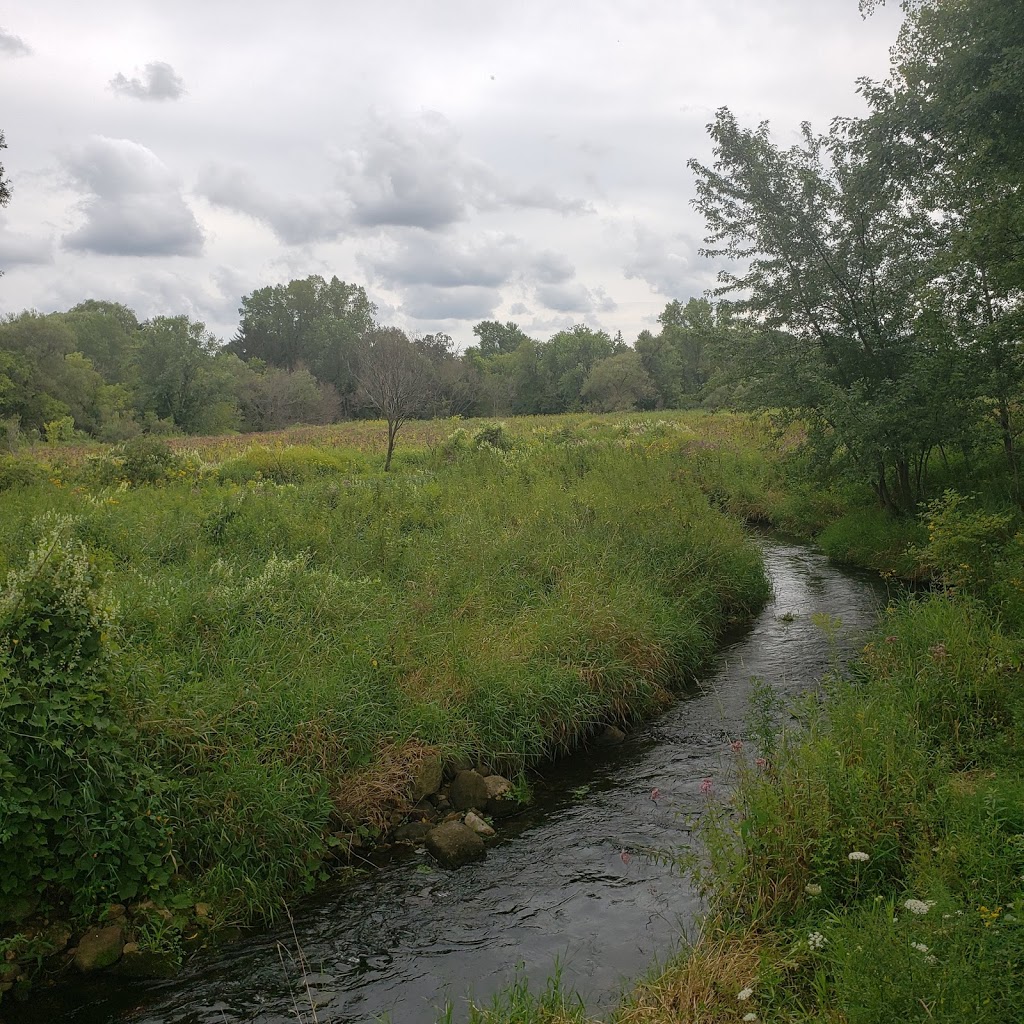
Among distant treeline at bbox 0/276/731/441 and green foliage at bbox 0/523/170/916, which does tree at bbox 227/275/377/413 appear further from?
green foliage at bbox 0/523/170/916

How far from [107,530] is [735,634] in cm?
925

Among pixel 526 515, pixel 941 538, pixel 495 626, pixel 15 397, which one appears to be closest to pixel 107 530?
pixel 495 626

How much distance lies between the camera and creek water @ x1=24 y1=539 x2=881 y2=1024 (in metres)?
4.62

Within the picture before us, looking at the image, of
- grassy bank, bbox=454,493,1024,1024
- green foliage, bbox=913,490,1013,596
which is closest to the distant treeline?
green foliage, bbox=913,490,1013,596

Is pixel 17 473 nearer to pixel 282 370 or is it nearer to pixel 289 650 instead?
pixel 289 650

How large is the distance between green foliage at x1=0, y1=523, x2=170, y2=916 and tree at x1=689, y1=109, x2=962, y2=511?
40.6 ft

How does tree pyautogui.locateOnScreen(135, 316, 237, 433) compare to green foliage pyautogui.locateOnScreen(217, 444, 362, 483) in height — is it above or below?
above

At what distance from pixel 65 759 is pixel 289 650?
2689 mm

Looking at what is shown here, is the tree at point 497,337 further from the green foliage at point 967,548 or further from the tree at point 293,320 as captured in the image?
the green foliage at point 967,548

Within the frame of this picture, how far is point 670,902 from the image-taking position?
17.9 feet

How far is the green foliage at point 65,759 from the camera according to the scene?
4.93 metres

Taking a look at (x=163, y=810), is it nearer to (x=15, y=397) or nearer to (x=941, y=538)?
(x=941, y=538)

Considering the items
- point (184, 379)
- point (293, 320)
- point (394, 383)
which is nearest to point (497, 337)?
point (293, 320)

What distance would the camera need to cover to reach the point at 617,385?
6725 centimetres
